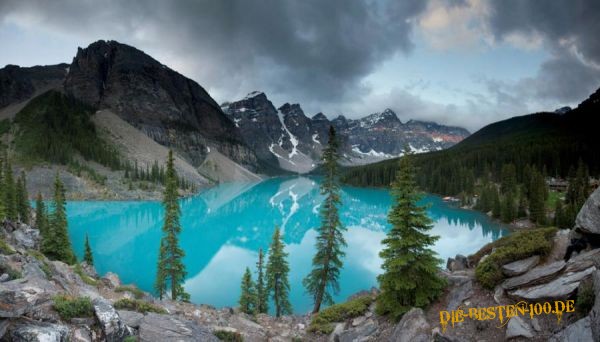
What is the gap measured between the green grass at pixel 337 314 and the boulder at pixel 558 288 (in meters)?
7.33

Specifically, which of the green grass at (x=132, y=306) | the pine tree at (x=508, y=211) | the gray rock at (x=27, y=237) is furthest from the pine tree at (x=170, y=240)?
the pine tree at (x=508, y=211)

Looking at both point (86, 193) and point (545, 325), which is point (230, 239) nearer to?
point (545, 325)

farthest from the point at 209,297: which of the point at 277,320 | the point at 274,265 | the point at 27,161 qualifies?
the point at 27,161

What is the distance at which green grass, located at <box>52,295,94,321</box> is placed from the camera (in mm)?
9180

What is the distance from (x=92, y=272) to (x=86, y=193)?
84.2m

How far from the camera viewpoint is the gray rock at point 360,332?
1286cm

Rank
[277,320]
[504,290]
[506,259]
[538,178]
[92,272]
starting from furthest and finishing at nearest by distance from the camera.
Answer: [538,178], [92,272], [277,320], [506,259], [504,290]

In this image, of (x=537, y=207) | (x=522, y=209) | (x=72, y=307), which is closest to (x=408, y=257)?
(x=72, y=307)

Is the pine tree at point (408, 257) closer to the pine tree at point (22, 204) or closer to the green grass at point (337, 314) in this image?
the green grass at point (337, 314)

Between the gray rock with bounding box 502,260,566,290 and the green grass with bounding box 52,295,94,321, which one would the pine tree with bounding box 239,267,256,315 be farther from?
the gray rock with bounding box 502,260,566,290

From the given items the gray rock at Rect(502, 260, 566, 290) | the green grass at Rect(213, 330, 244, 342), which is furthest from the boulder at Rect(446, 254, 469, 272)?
the green grass at Rect(213, 330, 244, 342)

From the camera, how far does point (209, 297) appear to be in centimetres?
3105

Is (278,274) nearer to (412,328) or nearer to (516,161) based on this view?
(412,328)

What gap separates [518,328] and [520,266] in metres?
A: 3.32
